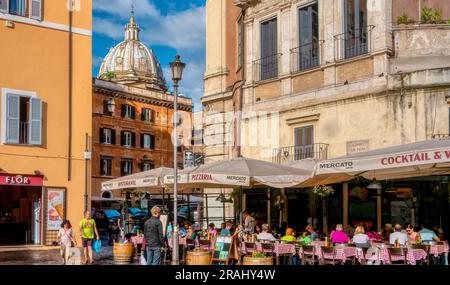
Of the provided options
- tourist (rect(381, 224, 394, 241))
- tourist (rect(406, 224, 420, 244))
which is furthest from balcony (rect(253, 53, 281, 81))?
tourist (rect(406, 224, 420, 244))

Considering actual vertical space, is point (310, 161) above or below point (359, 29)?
below

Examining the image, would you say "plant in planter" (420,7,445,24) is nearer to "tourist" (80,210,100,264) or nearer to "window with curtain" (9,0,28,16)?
"tourist" (80,210,100,264)

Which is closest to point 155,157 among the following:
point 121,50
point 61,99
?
point 121,50

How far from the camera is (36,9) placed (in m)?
24.1

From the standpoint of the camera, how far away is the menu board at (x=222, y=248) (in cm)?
1518

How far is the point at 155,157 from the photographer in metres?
66.0

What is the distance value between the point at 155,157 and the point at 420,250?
177 ft

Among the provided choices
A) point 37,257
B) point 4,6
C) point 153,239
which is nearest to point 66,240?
point 153,239

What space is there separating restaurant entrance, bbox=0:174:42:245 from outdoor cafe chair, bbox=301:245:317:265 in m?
12.3

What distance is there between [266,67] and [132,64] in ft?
219

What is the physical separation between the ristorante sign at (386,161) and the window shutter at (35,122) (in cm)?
1275

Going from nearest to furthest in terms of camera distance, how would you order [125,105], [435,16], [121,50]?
[435,16] → [125,105] → [121,50]

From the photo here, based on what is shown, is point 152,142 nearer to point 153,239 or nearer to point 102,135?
point 102,135
